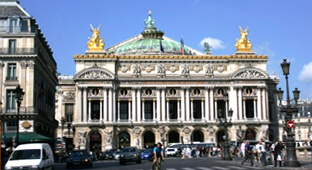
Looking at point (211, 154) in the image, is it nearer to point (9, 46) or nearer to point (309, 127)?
point (9, 46)

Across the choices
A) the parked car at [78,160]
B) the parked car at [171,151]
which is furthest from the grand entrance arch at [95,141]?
the parked car at [78,160]

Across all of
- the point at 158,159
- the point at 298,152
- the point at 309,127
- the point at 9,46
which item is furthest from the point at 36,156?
the point at 309,127

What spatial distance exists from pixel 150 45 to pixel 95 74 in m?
24.1

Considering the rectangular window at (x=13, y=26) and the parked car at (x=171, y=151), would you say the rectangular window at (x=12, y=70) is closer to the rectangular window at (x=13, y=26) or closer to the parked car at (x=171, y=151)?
the rectangular window at (x=13, y=26)

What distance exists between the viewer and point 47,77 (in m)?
73.4

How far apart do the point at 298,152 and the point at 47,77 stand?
4074 cm

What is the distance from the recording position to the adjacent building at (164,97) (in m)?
90.5

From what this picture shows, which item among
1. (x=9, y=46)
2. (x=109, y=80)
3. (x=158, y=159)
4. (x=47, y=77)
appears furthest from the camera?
(x=109, y=80)

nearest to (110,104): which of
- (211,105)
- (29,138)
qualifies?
(211,105)

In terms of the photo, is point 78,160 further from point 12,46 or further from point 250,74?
point 250,74

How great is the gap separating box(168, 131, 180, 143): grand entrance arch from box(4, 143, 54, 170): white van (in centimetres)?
6471

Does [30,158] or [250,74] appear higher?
[250,74]

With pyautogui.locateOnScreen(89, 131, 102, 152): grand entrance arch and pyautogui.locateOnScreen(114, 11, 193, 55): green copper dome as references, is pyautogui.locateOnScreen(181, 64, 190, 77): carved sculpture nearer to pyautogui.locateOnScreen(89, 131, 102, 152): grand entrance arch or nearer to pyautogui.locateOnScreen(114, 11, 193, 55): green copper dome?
pyautogui.locateOnScreen(114, 11, 193, 55): green copper dome

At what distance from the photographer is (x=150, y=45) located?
11144cm
